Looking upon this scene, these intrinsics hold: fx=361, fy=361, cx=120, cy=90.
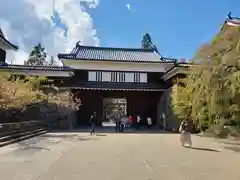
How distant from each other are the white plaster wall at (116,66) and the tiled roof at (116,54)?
29.6 inches

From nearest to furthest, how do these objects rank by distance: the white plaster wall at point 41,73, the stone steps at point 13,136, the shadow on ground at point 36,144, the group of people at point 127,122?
the shadow on ground at point 36,144
the stone steps at point 13,136
the group of people at point 127,122
the white plaster wall at point 41,73

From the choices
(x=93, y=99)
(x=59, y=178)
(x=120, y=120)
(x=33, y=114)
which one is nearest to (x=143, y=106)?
(x=93, y=99)

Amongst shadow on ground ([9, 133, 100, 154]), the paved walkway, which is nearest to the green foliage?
the paved walkway

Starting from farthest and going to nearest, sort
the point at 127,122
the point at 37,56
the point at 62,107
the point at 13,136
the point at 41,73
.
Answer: the point at 37,56 → the point at 127,122 → the point at 41,73 → the point at 62,107 → the point at 13,136

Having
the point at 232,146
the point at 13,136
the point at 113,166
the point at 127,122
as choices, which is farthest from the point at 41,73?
the point at 113,166

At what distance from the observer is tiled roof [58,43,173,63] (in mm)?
41469

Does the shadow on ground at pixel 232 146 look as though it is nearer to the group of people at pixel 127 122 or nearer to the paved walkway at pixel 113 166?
the paved walkway at pixel 113 166

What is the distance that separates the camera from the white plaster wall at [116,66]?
39.2m

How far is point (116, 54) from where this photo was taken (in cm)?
4466

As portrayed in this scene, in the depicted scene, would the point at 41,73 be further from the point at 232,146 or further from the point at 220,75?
the point at 232,146

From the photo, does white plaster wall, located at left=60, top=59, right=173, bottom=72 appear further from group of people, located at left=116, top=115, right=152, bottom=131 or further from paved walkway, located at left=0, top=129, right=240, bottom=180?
paved walkway, located at left=0, top=129, right=240, bottom=180

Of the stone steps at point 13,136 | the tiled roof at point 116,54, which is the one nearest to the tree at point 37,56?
the tiled roof at point 116,54

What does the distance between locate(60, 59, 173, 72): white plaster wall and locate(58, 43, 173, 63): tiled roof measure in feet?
2.47

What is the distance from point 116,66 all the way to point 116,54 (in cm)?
550
